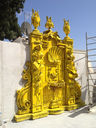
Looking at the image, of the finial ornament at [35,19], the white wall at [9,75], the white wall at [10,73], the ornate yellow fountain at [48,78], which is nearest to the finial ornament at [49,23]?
the ornate yellow fountain at [48,78]

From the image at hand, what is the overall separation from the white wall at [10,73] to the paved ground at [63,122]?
0.53 meters

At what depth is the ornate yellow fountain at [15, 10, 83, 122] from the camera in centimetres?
429

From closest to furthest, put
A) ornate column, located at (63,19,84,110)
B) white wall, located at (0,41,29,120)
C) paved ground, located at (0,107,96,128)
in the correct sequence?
paved ground, located at (0,107,96,128), white wall, located at (0,41,29,120), ornate column, located at (63,19,84,110)

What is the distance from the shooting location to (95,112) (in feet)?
16.1

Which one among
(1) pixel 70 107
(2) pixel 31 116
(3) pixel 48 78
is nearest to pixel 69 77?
(3) pixel 48 78

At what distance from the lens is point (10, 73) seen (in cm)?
405

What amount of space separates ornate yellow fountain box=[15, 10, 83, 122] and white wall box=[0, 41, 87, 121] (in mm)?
207

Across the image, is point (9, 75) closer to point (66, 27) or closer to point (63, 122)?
point (63, 122)

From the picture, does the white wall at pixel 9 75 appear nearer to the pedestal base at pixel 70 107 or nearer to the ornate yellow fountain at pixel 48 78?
the ornate yellow fountain at pixel 48 78

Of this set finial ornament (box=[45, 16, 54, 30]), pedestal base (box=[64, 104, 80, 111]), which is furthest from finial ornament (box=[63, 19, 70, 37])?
pedestal base (box=[64, 104, 80, 111])

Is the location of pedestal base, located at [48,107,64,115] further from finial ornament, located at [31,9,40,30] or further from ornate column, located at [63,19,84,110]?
finial ornament, located at [31,9,40,30]

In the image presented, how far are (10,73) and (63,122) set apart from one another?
247 cm

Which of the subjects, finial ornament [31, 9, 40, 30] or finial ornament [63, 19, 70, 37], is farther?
finial ornament [63, 19, 70, 37]

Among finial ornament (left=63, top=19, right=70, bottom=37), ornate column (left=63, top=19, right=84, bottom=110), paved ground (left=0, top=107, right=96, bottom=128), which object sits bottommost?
paved ground (left=0, top=107, right=96, bottom=128)
